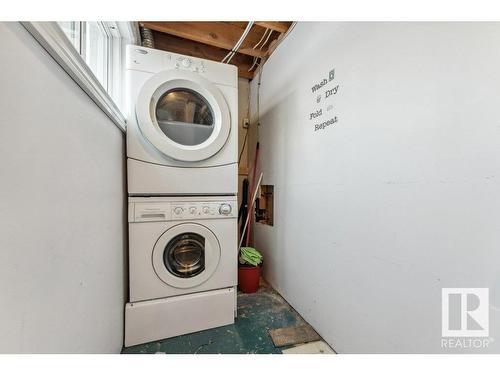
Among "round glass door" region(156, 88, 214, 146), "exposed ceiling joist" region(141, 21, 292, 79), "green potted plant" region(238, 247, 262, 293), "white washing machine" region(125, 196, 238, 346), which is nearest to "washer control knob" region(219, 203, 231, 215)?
"white washing machine" region(125, 196, 238, 346)

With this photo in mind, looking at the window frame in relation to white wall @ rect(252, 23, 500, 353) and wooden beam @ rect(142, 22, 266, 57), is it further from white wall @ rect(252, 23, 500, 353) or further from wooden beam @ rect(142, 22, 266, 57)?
white wall @ rect(252, 23, 500, 353)

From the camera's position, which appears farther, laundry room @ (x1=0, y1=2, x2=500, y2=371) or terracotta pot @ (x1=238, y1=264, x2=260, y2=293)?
terracotta pot @ (x1=238, y1=264, x2=260, y2=293)

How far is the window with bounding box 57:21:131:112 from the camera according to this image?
3.29 ft

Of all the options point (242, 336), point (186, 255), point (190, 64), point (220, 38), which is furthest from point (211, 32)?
point (242, 336)

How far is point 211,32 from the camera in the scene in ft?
6.21

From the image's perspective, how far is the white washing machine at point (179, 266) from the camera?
1.27 meters

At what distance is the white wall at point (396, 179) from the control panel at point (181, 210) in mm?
553

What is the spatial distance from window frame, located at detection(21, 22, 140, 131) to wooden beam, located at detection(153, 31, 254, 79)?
0.47 m

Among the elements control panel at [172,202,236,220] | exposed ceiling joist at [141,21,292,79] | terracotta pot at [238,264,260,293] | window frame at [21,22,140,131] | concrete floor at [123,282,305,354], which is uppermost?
exposed ceiling joist at [141,21,292,79]

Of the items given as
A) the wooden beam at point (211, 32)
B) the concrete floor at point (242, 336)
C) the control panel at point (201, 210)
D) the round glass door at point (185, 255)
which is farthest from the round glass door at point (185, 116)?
the concrete floor at point (242, 336)

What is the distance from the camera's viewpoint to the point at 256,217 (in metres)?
2.26
